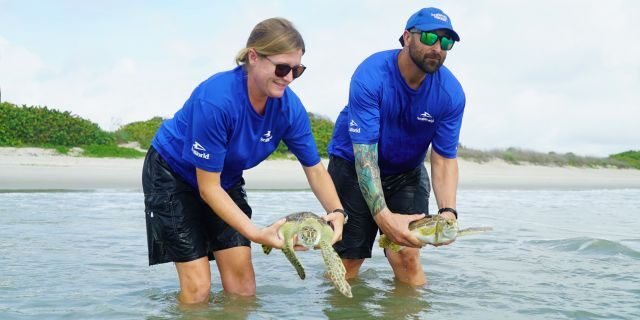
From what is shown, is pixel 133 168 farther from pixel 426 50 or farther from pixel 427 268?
pixel 426 50

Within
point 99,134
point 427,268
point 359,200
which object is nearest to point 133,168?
point 99,134

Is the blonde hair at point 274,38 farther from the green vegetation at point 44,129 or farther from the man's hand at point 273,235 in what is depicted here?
the green vegetation at point 44,129

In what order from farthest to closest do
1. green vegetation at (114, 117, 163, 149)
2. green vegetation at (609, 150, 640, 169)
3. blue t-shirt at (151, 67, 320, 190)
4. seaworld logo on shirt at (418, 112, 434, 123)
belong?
green vegetation at (609, 150, 640, 169)
green vegetation at (114, 117, 163, 149)
seaworld logo on shirt at (418, 112, 434, 123)
blue t-shirt at (151, 67, 320, 190)

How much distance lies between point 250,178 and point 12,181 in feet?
18.1

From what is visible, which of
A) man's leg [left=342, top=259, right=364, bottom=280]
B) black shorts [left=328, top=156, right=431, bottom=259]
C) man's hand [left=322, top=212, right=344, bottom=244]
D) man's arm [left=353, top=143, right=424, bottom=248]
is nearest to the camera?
man's hand [left=322, top=212, right=344, bottom=244]

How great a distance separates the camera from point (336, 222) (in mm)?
4844

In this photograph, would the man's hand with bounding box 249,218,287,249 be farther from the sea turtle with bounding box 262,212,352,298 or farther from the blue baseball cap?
the blue baseball cap

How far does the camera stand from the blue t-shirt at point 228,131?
4.58 metres

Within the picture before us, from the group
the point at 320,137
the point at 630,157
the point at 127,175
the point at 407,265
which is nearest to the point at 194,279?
the point at 407,265

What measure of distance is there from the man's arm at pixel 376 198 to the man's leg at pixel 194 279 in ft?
4.32

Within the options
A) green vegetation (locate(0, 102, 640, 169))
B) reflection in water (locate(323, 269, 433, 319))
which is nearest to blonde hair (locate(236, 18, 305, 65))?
reflection in water (locate(323, 269, 433, 319))

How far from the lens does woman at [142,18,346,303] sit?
4.55 meters

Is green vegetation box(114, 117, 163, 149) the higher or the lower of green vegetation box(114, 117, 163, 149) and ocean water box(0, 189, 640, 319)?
the higher

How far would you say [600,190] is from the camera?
22.0 m
